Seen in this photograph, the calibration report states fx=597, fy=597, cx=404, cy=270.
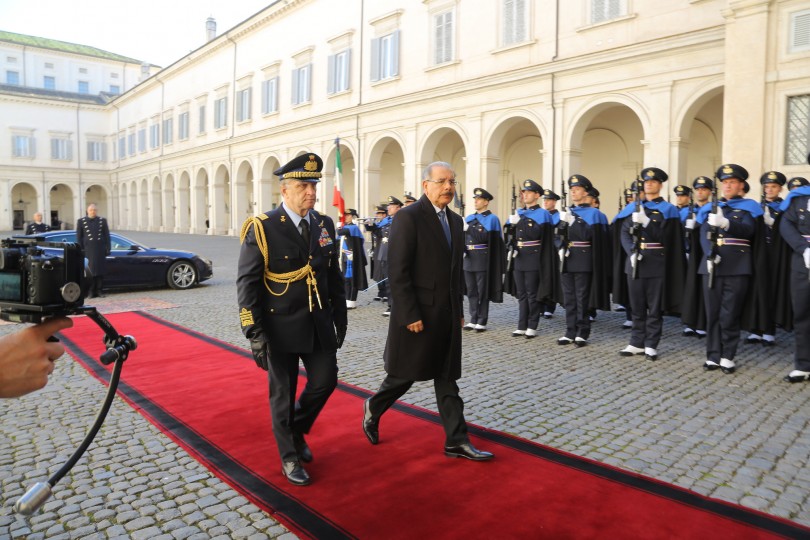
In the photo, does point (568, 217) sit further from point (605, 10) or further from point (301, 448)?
point (605, 10)

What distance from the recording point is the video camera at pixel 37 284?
64.6 inches

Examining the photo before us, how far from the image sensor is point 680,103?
14602 millimetres

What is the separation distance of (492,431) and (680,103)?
13.0 meters

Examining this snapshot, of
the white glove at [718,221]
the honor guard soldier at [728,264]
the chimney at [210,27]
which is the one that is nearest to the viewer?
the white glove at [718,221]

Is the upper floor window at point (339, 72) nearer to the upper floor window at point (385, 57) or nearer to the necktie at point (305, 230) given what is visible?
the upper floor window at point (385, 57)

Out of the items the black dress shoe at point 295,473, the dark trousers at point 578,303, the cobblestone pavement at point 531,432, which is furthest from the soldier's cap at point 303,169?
the dark trousers at point 578,303

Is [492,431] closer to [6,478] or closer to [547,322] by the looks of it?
[6,478]

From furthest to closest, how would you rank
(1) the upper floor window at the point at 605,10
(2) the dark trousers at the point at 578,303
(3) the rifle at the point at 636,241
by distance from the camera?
(1) the upper floor window at the point at 605,10, (2) the dark trousers at the point at 578,303, (3) the rifle at the point at 636,241

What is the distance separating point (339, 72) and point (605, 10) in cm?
1269

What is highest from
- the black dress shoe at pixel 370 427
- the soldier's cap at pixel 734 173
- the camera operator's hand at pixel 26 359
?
the soldier's cap at pixel 734 173

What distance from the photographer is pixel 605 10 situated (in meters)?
15.9

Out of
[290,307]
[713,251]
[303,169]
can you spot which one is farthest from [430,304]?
[713,251]

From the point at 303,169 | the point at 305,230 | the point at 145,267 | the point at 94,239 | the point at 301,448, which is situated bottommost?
the point at 301,448

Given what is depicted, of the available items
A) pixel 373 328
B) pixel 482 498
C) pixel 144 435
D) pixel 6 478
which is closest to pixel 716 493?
pixel 482 498
